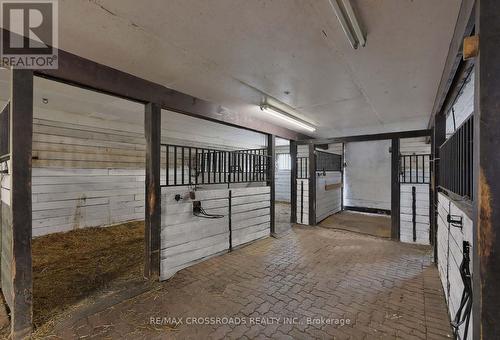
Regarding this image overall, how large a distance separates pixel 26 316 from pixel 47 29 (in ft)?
7.36

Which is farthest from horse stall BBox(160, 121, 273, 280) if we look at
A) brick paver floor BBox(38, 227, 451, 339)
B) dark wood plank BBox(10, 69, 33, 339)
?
dark wood plank BBox(10, 69, 33, 339)

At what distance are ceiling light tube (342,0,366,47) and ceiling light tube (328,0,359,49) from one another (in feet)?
0.11

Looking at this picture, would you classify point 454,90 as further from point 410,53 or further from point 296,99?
point 296,99

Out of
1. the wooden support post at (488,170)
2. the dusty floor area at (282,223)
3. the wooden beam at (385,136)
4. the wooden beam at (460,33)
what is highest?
the wooden beam at (460,33)

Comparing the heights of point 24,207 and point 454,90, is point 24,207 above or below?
below

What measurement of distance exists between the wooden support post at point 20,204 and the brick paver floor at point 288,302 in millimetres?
295

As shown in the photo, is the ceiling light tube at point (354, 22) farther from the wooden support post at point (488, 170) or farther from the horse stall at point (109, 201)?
the horse stall at point (109, 201)

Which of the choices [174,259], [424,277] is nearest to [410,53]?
[424,277]

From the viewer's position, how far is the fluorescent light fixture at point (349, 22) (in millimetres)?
1390

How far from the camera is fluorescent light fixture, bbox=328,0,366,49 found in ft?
4.56

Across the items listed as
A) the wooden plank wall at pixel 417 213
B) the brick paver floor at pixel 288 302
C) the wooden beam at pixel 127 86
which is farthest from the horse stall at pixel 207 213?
the wooden plank wall at pixel 417 213

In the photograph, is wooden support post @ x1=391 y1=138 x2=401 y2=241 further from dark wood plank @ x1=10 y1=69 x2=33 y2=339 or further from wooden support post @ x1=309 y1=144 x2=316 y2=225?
dark wood plank @ x1=10 y1=69 x2=33 y2=339

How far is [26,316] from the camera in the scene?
5.98 feet

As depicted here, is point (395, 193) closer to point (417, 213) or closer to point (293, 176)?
point (417, 213)
